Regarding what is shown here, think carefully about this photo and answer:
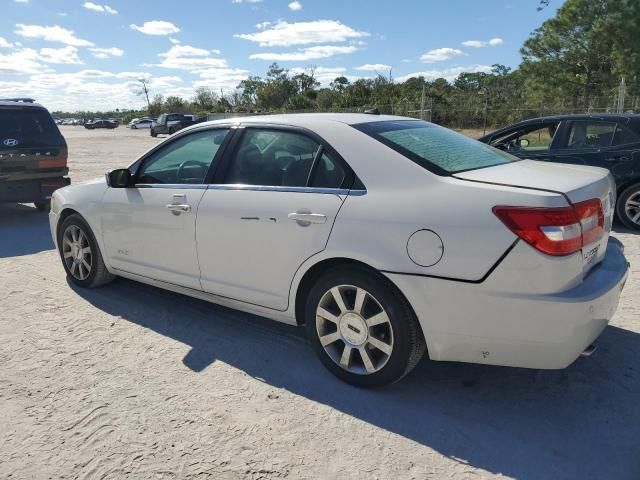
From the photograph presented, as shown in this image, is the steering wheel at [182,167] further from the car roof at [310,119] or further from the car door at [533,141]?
the car door at [533,141]

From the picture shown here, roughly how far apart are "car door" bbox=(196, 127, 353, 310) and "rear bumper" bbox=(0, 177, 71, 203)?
18.9 feet

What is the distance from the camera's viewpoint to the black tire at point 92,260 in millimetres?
4754

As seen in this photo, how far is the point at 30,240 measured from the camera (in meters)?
7.19

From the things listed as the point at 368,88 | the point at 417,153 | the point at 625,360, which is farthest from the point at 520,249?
the point at 368,88

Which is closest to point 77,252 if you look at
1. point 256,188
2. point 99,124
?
point 256,188

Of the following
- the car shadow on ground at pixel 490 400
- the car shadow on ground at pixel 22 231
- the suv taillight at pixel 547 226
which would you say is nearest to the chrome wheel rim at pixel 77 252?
the car shadow on ground at pixel 490 400

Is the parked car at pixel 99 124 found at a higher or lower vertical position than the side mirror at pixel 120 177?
lower

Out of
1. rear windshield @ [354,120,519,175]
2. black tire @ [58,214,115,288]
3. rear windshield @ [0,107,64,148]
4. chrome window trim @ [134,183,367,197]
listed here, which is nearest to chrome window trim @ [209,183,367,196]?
chrome window trim @ [134,183,367,197]

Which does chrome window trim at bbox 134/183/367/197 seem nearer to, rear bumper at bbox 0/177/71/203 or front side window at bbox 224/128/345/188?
front side window at bbox 224/128/345/188

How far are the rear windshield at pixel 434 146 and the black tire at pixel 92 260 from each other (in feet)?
8.96

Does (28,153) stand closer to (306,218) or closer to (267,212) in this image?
(267,212)

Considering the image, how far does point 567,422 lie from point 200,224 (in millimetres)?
2553

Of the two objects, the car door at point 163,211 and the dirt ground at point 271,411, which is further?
the car door at point 163,211

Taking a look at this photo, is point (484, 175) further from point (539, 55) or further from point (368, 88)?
point (368, 88)
